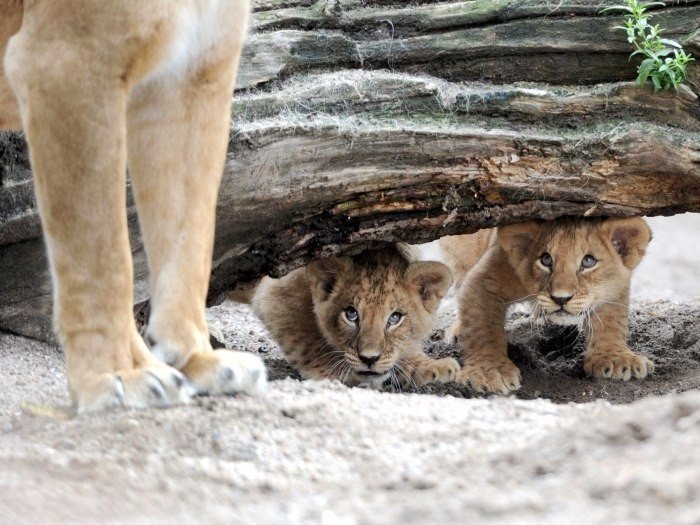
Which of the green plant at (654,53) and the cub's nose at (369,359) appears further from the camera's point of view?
the cub's nose at (369,359)

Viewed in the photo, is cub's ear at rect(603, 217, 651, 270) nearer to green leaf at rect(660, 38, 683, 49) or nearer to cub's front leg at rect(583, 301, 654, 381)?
cub's front leg at rect(583, 301, 654, 381)

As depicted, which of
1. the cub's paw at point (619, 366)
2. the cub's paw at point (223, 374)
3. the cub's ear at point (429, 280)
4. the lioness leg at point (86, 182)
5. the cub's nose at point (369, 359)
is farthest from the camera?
the cub's ear at point (429, 280)

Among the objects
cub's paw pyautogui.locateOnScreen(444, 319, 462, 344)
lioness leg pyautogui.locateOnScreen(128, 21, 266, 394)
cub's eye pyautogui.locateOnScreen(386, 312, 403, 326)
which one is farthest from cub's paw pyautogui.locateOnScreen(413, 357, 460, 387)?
lioness leg pyautogui.locateOnScreen(128, 21, 266, 394)

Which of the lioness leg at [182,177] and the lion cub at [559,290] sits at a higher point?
the lioness leg at [182,177]

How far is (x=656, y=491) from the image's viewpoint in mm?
2178

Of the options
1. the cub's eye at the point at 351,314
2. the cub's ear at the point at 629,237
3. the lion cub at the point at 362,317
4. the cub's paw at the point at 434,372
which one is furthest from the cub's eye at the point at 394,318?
the cub's ear at the point at 629,237

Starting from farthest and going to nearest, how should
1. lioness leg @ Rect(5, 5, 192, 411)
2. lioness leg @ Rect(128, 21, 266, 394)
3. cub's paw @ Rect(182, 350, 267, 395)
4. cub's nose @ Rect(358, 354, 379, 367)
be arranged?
cub's nose @ Rect(358, 354, 379, 367), lioness leg @ Rect(128, 21, 266, 394), cub's paw @ Rect(182, 350, 267, 395), lioness leg @ Rect(5, 5, 192, 411)

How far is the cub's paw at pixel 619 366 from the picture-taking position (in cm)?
559

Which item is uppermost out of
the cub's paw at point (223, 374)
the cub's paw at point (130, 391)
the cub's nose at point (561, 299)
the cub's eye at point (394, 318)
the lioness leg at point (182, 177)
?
the lioness leg at point (182, 177)

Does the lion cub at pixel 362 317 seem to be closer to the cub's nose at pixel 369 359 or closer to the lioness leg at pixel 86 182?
the cub's nose at pixel 369 359

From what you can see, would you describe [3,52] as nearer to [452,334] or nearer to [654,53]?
[654,53]

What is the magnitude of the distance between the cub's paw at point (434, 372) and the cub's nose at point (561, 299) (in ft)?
2.26

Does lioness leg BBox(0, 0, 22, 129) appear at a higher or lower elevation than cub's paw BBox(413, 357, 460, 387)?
higher

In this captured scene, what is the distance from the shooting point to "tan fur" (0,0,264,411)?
312 cm
